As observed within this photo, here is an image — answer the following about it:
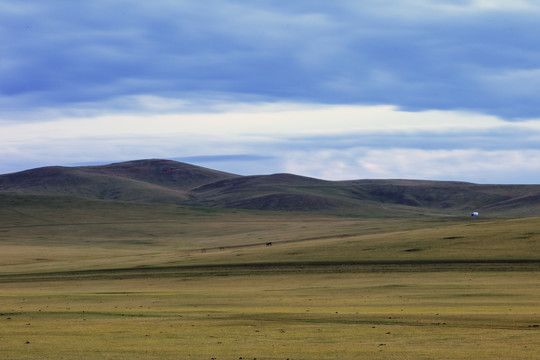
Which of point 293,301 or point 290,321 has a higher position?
point 290,321

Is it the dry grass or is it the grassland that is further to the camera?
the grassland

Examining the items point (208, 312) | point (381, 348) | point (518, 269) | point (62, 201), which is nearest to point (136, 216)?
point (62, 201)

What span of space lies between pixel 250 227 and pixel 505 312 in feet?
349

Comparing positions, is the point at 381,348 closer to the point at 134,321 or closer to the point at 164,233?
the point at 134,321

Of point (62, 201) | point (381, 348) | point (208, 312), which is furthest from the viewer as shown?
point (62, 201)

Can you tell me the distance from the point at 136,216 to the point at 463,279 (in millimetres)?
123313

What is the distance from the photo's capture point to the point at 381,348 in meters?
20.5

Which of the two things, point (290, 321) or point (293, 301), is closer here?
point (290, 321)

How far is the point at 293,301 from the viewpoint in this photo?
36.3m

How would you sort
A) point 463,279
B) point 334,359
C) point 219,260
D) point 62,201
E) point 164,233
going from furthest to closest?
1. point 62,201
2. point 164,233
3. point 219,260
4. point 463,279
5. point 334,359

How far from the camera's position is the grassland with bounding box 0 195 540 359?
2125 centimetres

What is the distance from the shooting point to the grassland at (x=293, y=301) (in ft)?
69.7

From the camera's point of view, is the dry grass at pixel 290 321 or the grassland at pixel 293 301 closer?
the dry grass at pixel 290 321

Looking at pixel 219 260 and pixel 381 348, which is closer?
pixel 381 348
